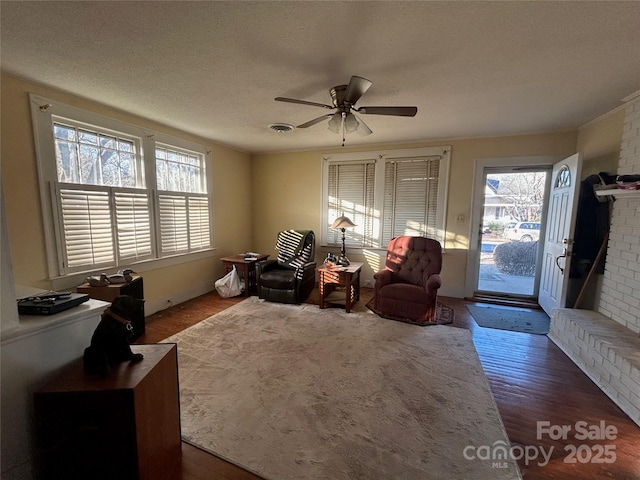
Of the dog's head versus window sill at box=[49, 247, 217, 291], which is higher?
the dog's head

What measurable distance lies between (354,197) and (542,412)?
142 inches

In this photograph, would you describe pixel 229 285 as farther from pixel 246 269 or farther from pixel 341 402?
pixel 341 402

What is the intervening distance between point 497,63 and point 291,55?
152cm

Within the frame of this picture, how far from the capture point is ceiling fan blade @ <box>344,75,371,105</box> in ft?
6.14

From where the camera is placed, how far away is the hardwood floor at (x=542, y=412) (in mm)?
1446

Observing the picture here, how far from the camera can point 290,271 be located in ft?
13.4

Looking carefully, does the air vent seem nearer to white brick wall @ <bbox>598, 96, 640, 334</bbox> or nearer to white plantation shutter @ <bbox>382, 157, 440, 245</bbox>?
white plantation shutter @ <bbox>382, 157, 440, 245</bbox>

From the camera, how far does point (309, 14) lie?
1.48 metres

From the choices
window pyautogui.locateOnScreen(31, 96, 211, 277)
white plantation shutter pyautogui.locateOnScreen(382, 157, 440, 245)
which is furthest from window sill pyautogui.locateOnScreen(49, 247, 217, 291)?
white plantation shutter pyautogui.locateOnScreen(382, 157, 440, 245)

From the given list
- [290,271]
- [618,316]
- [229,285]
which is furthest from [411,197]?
[229,285]

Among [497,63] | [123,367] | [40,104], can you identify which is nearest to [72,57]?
[40,104]

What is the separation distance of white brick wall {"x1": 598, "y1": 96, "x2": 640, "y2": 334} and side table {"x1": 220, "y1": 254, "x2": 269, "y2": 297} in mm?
4282

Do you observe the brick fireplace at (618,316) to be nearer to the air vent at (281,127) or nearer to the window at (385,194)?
the window at (385,194)

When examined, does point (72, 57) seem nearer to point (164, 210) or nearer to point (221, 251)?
point (164, 210)
